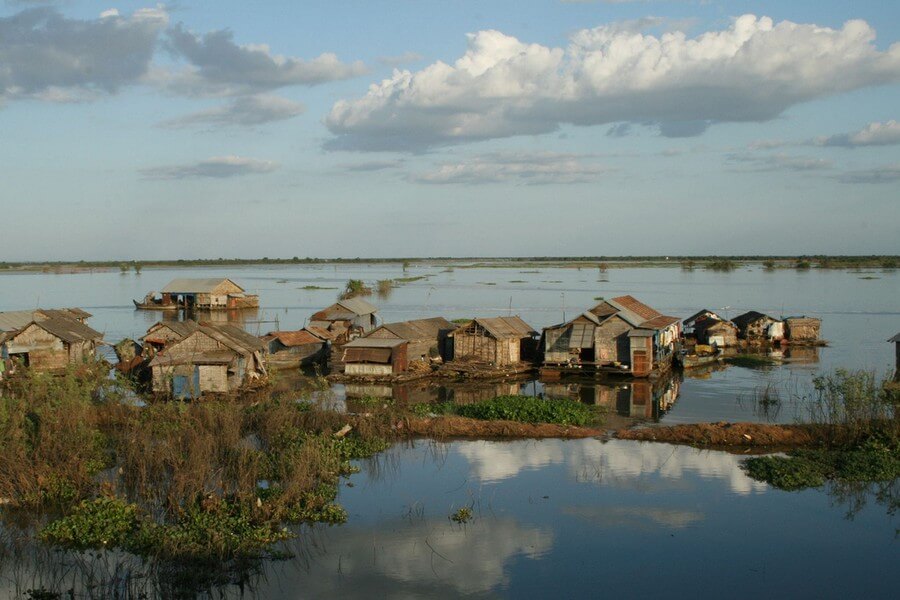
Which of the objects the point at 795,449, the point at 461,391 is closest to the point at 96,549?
the point at 795,449

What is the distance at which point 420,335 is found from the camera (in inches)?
1121

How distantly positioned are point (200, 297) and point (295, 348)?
86.8ft

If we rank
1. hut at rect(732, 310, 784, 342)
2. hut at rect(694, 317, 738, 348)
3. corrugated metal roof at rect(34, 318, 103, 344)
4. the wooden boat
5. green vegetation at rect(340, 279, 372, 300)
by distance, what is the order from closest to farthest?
corrugated metal roof at rect(34, 318, 103, 344), the wooden boat, hut at rect(694, 317, 738, 348), hut at rect(732, 310, 784, 342), green vegetation at rect(340, 279, 372, 300)

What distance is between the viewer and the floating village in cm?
2297

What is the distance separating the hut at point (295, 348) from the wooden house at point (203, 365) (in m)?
5.36

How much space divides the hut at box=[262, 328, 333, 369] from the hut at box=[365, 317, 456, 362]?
3.54 meters

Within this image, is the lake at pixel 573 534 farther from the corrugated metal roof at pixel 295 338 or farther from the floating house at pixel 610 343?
the corrugated metal roof at pixel 295 338

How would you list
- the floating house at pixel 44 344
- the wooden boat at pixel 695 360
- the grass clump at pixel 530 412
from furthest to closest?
1. the wooden boat at pixel 695 360
2. the floating house at pixel 44 344
3. the grass clump at pixel 530 412

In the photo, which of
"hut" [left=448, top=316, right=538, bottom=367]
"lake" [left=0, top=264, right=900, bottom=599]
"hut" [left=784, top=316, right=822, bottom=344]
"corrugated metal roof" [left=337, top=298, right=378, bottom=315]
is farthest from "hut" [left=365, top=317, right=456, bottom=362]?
"hut" [left=784, top=316, right=822, bottom=344]

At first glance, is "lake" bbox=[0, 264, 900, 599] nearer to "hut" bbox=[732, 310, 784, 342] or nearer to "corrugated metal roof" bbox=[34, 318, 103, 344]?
"corrugated metal roof" bbox=[34, 318, 103, 344]

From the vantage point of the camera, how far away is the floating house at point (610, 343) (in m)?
27.1

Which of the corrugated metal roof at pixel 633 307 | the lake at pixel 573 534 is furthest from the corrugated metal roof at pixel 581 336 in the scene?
the lake at pixel 573 534

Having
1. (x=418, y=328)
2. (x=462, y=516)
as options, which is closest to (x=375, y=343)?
(x=418, y=328)

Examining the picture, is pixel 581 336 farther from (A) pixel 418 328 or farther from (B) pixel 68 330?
(B) pixel 68 330
